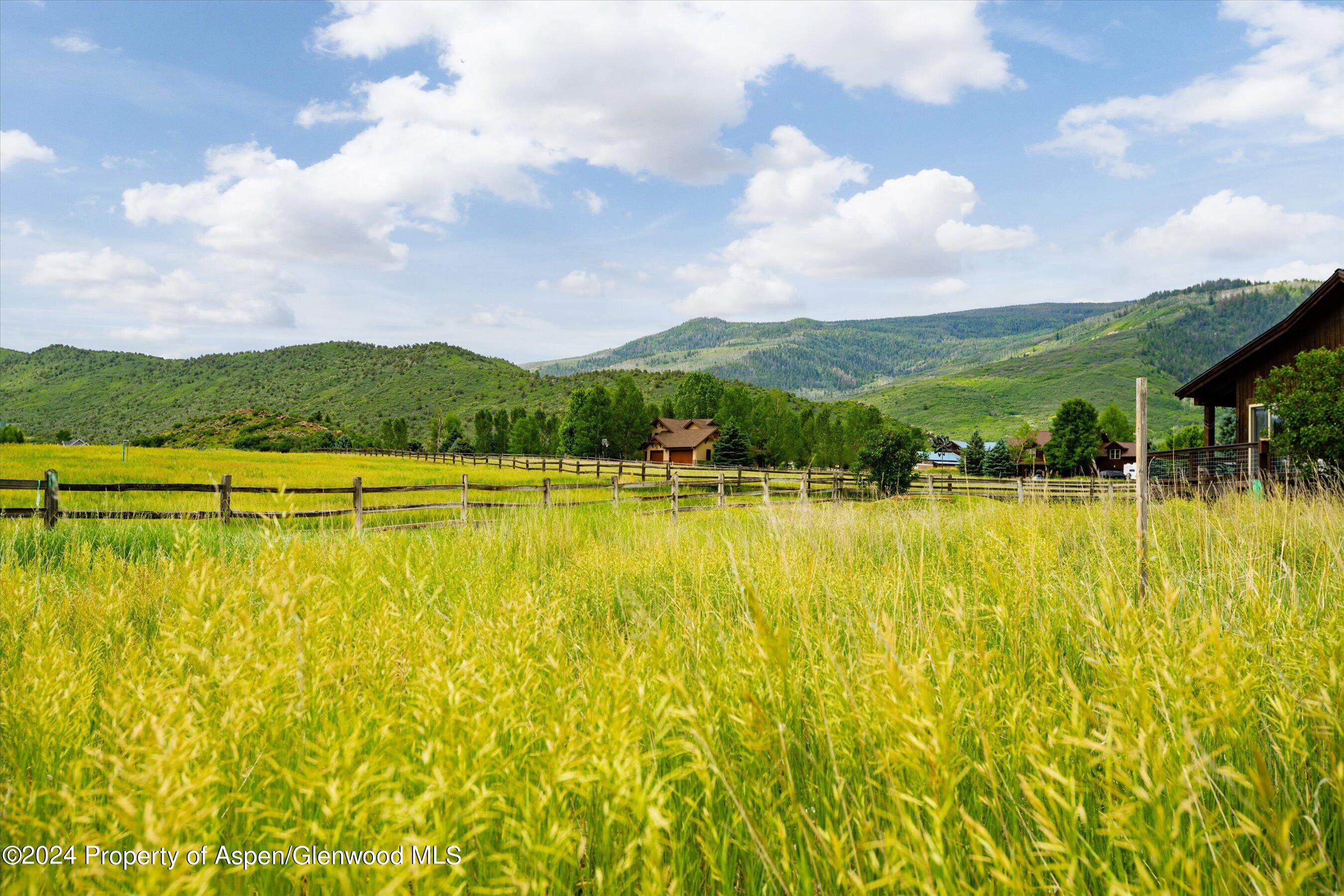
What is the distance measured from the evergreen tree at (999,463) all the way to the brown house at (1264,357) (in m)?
39.7

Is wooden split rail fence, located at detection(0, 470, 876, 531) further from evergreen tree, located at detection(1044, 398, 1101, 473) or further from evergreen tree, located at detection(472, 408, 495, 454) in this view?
evergreen tree, located at detection(472, 408, 495, 454)

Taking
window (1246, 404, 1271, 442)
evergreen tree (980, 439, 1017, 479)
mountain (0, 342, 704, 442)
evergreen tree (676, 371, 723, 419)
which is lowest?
evergreen tree (980, 439, 1017, 479)

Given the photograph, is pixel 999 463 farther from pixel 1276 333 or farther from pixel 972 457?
pixel 1276 333

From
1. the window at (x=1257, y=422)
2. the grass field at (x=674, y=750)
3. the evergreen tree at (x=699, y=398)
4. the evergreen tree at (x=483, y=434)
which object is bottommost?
the grass field at (x=674, y=750)

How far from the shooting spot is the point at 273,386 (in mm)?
154500

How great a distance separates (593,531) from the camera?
28.6 feet

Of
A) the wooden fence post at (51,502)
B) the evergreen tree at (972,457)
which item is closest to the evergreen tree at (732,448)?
the evergreen tree at (972,457)

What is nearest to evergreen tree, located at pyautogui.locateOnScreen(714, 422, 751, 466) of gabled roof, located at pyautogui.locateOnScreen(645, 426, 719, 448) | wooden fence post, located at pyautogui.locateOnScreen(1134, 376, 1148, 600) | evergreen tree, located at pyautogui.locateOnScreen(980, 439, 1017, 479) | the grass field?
gabled roof, located at pyautogui.locateOnScreen(645, 426, 719, 448)

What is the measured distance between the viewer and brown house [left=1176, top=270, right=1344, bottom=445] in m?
16.3

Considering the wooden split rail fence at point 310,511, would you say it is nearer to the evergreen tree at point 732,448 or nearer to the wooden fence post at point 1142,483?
the wooden fence post at point 1142,483

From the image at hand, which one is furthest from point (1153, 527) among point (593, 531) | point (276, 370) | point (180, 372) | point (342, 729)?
point (180, 372)

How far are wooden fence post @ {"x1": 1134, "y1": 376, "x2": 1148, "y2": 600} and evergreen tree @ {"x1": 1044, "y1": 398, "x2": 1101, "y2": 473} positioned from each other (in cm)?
6766

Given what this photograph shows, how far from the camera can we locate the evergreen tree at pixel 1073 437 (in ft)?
209

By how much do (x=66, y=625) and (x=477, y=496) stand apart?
14.8 m
